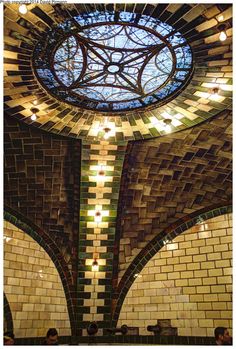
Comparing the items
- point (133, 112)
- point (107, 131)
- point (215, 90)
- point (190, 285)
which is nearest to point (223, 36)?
point (215, 90)

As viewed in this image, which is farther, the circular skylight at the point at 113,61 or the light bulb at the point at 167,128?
the light bulb at the point at 167,128

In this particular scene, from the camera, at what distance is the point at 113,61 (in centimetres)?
571

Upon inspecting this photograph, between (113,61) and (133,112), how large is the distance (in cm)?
124

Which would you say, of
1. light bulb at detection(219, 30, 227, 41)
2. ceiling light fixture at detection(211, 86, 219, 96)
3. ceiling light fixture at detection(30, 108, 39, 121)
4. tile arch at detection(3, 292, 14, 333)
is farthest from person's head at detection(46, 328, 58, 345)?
light bulb at detection(219, 30, 227, 41)

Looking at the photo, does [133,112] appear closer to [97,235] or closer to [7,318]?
[97,235]

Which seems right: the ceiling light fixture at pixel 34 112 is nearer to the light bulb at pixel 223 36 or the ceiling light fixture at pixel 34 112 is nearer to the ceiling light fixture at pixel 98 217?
the ceiling light fixture at pixel 98 217

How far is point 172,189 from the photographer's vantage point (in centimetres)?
828

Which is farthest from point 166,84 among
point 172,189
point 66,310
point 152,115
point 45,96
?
point 66,310

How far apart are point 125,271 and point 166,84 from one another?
180 inches

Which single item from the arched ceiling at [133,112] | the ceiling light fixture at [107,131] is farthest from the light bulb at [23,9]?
the ceiling light fixture at [107,131]

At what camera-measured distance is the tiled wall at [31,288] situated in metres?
7.39

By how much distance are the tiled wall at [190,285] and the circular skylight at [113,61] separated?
129 inches

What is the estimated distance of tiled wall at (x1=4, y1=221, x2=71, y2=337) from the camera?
7.39m

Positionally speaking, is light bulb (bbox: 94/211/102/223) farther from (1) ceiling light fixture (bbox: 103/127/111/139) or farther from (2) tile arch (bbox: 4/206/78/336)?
(1) ceiling light fixture (bbox: 103/127/111/139)
